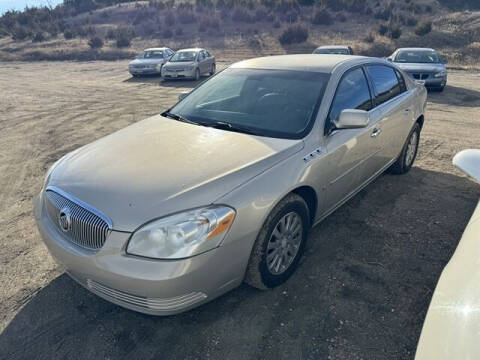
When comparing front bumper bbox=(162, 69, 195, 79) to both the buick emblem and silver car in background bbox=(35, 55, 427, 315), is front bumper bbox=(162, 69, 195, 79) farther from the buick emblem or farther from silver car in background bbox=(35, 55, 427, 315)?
the buick emblem

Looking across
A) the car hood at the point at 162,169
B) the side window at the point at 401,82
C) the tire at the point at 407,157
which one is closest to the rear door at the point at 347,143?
the car hood at the point at 162,169

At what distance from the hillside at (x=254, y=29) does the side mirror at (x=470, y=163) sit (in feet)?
69.2

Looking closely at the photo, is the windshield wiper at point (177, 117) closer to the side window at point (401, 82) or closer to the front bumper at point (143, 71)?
the side window at point (401, 82)

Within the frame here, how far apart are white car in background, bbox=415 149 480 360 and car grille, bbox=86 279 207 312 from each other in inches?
51.5

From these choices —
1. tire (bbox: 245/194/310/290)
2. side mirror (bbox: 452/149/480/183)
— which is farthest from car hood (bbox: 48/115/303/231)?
side mirror (bbox: 452/149/480/183)

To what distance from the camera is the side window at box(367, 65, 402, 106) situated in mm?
4086

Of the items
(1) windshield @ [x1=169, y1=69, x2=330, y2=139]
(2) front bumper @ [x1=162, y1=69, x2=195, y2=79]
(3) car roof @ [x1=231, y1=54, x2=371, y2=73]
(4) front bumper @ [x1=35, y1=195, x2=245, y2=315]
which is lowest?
(2) front bumper @ [x1=162, y1=69, x2=195, y2=79]

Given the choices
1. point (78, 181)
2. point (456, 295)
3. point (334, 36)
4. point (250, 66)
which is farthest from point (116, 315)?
point (334, 36)

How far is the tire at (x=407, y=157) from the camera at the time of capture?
496 cm

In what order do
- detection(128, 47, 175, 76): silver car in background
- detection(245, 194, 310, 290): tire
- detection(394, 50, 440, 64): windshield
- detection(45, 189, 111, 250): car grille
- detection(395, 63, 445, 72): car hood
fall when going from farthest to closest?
detection(128, 47, 175, 76): silver car in background → detection(394, 50, 440, 64): windshield → detection(395, 63, 445, 72): car hood → detection(245, 194, 310, 290): tire → detection(45, 189, 111, 250): car grille

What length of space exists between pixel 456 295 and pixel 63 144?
700 cm

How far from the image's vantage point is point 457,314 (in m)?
1.54

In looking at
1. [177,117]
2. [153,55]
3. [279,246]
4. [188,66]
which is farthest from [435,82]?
[153,55]

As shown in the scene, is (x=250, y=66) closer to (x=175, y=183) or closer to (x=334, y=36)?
(x=175, y=183)
